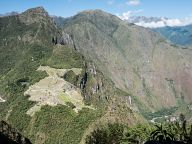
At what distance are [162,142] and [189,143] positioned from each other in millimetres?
15452

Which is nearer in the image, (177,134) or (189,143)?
(189,143)

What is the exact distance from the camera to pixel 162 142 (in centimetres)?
10456

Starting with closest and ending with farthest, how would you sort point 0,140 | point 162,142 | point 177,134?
point 162,142
point 0,140
point 177,134

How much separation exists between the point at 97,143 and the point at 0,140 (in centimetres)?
7278

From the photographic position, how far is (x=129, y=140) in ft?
609

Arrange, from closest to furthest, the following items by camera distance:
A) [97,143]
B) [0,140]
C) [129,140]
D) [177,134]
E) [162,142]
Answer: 1. [162,142]
2. [0,140]
3. [177,134]
4. [129,140]
5. [97,143]

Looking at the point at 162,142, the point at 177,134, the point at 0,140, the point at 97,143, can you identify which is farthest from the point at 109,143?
the point at 162,142

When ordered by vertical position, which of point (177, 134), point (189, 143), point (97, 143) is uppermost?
point (189, 143)

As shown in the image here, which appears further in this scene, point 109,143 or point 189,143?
point 109,143

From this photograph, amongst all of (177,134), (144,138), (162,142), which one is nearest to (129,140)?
(144,138)

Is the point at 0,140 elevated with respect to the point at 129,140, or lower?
elevated

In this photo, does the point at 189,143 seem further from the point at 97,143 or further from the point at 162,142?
the point at 97,143

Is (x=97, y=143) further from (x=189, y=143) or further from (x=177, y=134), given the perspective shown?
(x=189, y=143)

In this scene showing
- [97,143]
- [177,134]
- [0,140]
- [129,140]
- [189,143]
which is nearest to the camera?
[189,143]
